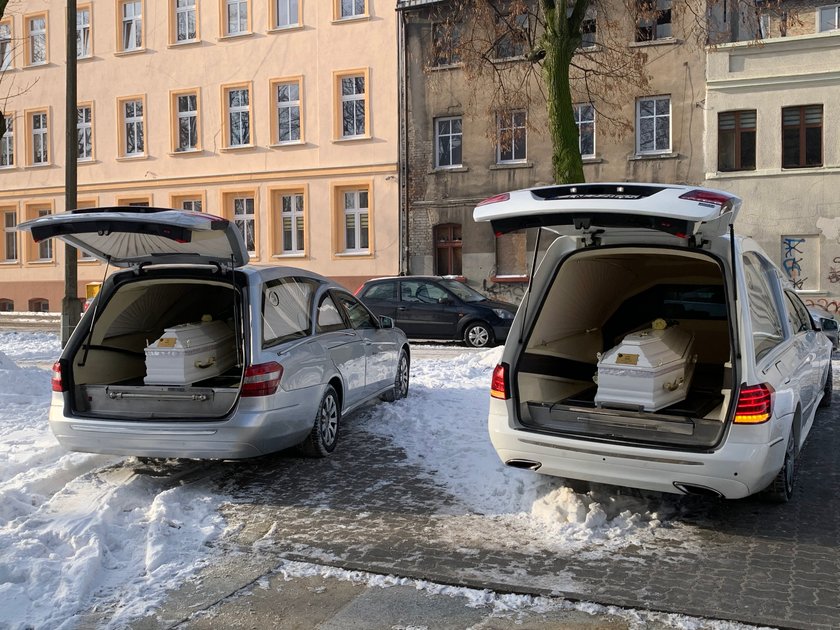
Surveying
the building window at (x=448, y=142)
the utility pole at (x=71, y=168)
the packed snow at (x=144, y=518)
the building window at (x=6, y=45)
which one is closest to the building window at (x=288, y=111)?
the building window at (x=448, y=142)

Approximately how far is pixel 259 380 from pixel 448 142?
2134cm

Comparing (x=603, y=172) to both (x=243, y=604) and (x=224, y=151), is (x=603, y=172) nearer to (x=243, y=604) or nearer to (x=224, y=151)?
(x=224, y=151)

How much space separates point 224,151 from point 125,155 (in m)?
4.38

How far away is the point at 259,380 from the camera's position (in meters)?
6.14

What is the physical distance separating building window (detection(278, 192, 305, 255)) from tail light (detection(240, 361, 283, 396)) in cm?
2284

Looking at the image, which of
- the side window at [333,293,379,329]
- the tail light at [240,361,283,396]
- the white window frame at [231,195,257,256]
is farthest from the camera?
the white window frame at [231,195,257,256]

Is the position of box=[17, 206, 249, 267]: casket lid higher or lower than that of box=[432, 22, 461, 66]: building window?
lower

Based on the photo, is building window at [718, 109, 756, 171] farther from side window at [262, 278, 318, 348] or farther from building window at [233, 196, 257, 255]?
side window at [262, 278, 318, 348]

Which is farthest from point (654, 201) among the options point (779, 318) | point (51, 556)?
point (51, 556)

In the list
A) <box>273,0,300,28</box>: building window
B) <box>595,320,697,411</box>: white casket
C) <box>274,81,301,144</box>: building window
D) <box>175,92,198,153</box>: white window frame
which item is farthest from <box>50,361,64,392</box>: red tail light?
<box>175,92,198,153</box>: white window frame

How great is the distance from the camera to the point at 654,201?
15.7ft

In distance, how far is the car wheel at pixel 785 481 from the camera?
5.58 meters

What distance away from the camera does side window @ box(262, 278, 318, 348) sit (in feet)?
21.3

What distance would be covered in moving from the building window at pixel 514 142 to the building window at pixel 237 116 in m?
9.21
